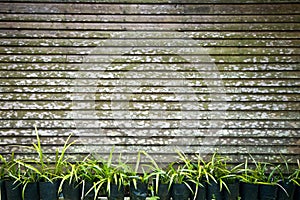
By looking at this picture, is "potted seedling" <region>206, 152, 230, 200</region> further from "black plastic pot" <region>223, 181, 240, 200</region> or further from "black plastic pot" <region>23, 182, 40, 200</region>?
"black plastic pot" <region>23, 182, 40, 200</region>

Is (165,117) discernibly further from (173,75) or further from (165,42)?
(165,42)

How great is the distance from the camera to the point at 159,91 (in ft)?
8.02

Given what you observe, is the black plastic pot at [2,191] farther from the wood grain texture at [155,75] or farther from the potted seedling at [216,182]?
the potted seedling at [216,182]

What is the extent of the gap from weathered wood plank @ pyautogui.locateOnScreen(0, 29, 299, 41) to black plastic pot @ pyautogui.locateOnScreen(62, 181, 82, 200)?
3.46 feet

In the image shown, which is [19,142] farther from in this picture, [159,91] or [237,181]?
[237,181]

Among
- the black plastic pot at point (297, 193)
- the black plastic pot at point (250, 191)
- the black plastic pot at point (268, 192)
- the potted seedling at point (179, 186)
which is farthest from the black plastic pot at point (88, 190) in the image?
the black plastic pot at point (297, 193)

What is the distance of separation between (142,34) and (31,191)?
131 cm

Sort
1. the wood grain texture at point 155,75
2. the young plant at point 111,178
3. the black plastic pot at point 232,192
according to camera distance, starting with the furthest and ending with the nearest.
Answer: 1. the wood grain texture at point 155,75
2. the black plastic pot at point 232,192
3. the young plant at point 111,178

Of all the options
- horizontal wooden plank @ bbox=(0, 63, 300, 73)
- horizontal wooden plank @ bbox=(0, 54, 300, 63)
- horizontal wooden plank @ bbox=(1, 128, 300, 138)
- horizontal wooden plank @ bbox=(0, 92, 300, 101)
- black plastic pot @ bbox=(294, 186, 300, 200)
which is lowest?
black plastic pot @ bbox=(294, 186, 300, 200)

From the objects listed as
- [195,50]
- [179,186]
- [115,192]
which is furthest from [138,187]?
[195,50]

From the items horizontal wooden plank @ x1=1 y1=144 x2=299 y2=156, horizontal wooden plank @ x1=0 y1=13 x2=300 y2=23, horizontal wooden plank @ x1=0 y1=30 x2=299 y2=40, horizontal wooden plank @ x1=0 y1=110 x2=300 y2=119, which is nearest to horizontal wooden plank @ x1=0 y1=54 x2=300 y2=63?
horizontal wooden plank @ x1=0 y1=30 x2=299 y2=40

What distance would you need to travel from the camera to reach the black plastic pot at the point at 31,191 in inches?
79.4

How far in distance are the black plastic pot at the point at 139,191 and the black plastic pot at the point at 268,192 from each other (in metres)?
0.73

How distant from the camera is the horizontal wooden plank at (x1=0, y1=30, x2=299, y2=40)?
2420 millimetres
